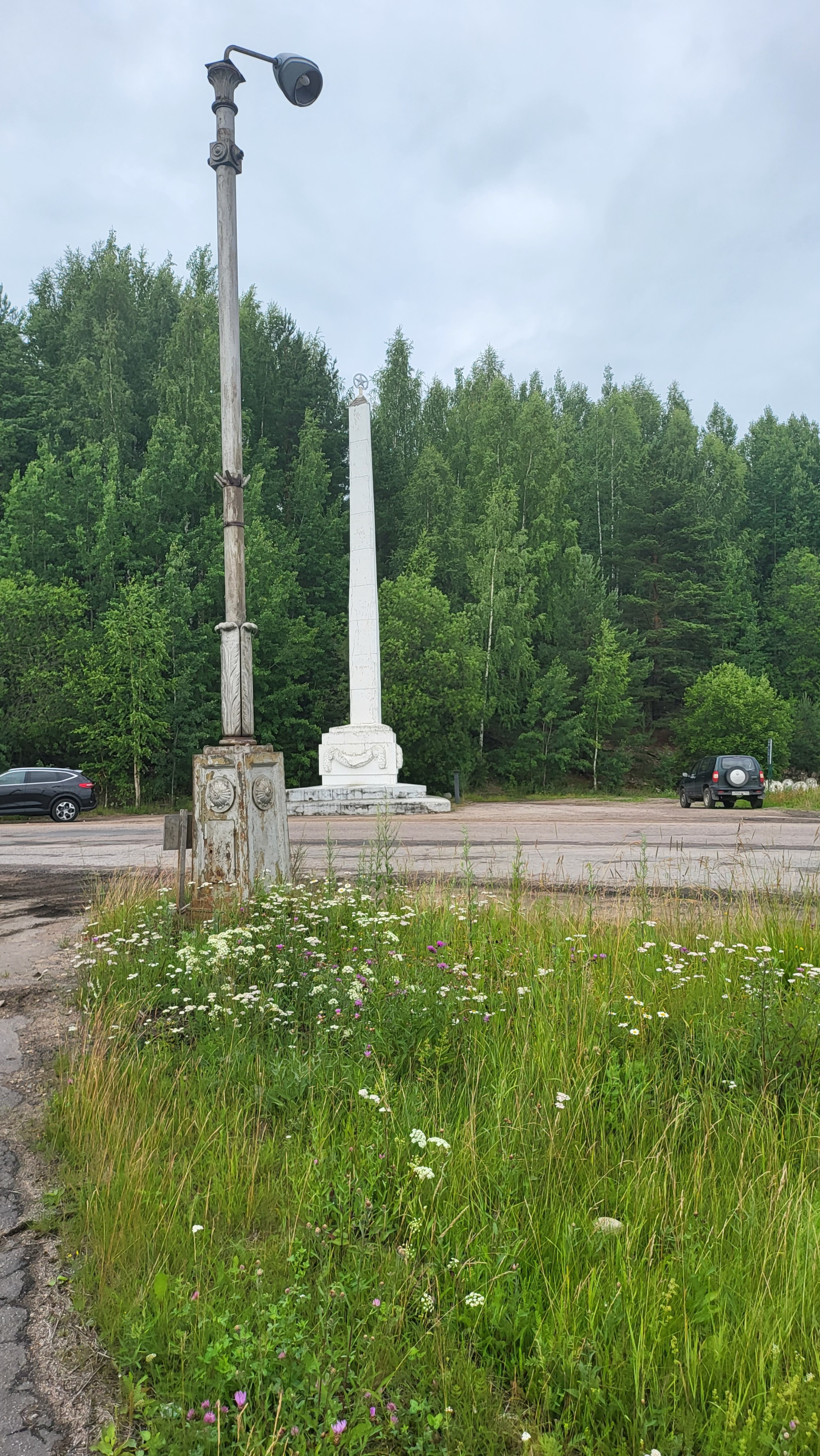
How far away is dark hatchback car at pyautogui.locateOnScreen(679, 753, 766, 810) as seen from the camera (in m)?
24.5

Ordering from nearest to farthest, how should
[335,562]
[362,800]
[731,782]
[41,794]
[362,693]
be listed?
[362,800] < [41,794] < [731,782] < [362,693] < [335,562]

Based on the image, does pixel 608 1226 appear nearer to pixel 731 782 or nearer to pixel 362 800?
pixel 362 800

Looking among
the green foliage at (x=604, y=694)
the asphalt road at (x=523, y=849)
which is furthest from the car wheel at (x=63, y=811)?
the green foliage at (x=604, y=694)

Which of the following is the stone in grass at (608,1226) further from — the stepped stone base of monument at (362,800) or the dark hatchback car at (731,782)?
the dark hatchback car at (731,782)

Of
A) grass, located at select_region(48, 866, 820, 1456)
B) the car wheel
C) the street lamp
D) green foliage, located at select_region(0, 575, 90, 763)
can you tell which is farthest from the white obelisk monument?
grass, located at select_region(48, 866, 820, 1456)

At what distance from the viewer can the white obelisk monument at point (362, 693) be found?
23688 mm

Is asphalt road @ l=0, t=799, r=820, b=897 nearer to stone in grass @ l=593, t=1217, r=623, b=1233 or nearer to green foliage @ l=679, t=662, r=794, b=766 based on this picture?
stone in grass @ l=593, t=1217, r=623, b=1233

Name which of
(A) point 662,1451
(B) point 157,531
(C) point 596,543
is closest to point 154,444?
(B) point 157,531

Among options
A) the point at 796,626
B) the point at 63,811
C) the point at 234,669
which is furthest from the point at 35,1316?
the point at 796,626

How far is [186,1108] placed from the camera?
304 cm

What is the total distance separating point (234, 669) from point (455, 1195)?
14.2 ft

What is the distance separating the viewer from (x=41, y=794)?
23.6 metres

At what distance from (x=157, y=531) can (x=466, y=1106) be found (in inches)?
1384

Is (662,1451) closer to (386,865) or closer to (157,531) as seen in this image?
(386,865)
